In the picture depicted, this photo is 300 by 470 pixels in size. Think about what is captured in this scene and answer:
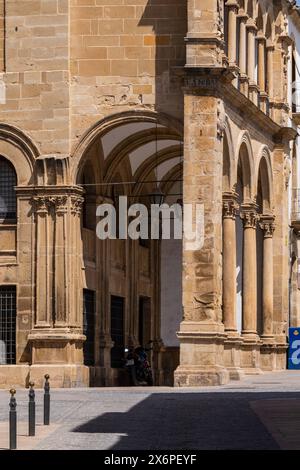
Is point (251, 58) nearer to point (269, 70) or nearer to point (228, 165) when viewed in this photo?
point (269, 70)

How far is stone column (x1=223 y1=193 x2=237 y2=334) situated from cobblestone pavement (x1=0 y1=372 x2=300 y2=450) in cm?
641

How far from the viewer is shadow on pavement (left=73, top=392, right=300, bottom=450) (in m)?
25.6

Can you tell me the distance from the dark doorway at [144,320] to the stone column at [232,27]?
968 cm

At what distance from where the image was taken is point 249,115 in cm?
5144

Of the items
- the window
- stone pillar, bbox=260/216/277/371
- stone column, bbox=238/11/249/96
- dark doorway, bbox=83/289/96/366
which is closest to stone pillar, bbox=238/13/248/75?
stone column, bbox=238/11/249/96

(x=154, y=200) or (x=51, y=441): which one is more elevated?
(x=154, y=200)

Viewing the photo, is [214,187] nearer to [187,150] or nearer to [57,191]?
[187,150]

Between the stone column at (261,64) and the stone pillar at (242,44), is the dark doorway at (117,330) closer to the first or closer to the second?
the stone pillar at (242,44)

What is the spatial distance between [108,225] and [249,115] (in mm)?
5699

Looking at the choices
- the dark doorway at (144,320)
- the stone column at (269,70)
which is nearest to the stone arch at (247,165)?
the stone column at (269,70)

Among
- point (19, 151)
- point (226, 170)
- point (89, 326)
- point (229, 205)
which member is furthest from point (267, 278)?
point (19, 151)

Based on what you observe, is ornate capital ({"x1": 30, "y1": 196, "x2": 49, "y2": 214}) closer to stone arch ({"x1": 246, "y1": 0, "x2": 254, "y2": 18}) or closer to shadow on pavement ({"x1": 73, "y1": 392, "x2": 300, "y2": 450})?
shadow on pavement ({"x1": 73, "y1": 392, "x2": 300, "y2": 450})

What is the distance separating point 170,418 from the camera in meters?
31.1
